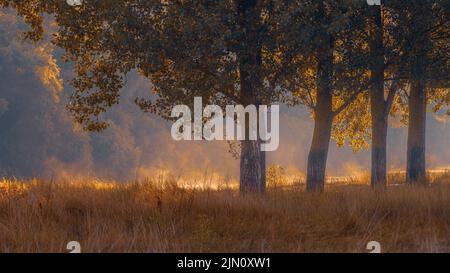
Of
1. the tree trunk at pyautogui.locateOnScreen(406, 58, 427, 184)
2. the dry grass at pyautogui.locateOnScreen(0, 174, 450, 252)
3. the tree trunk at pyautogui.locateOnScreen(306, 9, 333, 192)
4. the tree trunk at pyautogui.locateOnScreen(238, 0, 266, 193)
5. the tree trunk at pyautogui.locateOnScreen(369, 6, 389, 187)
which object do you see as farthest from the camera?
the tree trunk at pyautogui.locateOnScreen(406, 58, 427, 184)

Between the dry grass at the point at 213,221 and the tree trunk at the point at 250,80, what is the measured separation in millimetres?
4277

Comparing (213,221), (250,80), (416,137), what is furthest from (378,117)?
(213,221)

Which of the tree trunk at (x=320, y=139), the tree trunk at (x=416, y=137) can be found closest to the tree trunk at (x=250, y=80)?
the tree trunk at (x=320, y=139)

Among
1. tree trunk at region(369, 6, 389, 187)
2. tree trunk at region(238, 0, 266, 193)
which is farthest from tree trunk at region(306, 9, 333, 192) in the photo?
tree trunk at region(238, 0, 266, 193)

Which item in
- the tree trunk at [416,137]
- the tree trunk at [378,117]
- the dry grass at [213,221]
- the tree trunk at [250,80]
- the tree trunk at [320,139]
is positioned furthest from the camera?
the tree trunk at [416,137]

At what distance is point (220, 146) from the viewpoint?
7281 centimetres

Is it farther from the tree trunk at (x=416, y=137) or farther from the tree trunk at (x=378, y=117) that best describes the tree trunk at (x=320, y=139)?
the tree trunk at (x=416, y=137)

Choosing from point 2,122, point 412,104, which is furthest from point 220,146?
point 412,104

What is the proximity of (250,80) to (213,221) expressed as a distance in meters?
7.10

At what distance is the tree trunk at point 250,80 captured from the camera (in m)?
16.8

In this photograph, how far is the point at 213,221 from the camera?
11445 mm

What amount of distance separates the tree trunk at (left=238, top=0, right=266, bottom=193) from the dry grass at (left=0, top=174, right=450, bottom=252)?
14.0 feet

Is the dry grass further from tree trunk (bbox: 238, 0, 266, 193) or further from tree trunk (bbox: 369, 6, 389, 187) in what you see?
tree trunk (bbox: 369, 6, 389, 187)

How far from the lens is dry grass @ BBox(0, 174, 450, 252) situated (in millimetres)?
9992
